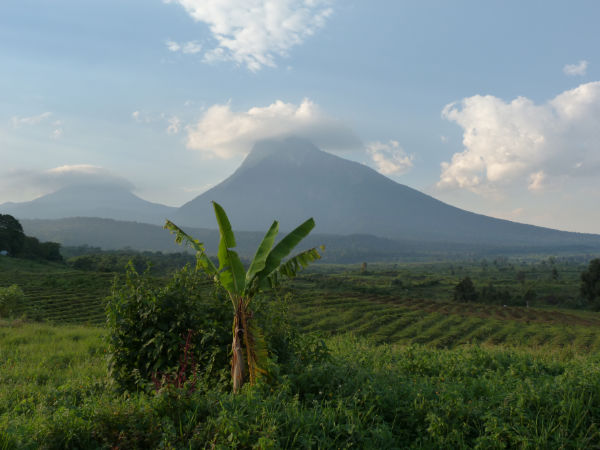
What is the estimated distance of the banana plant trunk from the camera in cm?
555

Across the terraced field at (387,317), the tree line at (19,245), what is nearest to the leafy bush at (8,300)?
the terraced field at (387,317)

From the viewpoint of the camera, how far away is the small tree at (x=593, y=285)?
44.8m

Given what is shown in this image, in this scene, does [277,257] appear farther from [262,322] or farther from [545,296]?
[545,296]

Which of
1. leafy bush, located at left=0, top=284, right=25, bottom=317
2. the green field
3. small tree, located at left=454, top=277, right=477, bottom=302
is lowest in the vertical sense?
small tree, located at left=454, top=277, right=477, bottom=302

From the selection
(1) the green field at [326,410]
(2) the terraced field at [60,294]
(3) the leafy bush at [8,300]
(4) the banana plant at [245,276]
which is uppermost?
(4) the banana plant at [245,276]

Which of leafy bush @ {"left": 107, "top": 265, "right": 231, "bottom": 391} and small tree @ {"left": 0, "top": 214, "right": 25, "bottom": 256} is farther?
small tree @ {"left": 0, "top": 214, "right": 25, "bottom": 256}

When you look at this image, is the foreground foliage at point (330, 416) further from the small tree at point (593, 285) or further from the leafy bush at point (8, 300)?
the small tree at point (593, 285)

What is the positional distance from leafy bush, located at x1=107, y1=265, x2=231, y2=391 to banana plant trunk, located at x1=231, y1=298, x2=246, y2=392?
2.11 feet

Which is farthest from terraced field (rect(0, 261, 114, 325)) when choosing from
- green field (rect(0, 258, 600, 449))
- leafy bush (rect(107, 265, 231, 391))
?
green field (rect(0, 258, 600, 449))

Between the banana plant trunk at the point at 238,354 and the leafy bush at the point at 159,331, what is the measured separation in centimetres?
64

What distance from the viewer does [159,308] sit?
6625mm

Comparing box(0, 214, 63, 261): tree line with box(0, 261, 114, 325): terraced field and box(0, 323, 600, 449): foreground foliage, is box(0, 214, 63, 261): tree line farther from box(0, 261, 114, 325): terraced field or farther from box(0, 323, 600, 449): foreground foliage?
box(0, 323, 600, 449): foreground foliage

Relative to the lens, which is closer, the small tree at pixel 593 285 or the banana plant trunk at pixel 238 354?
the banana plant trunk at pixel 238 354

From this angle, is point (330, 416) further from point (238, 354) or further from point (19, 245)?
point (19, 245)
